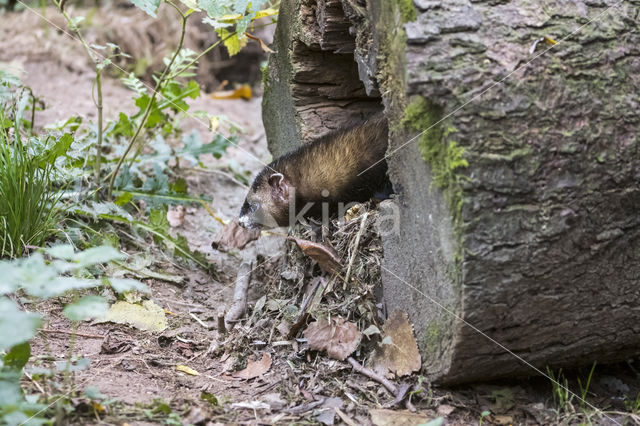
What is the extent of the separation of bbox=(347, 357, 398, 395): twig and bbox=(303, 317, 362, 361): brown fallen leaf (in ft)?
0.17

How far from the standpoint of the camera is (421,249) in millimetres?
2639

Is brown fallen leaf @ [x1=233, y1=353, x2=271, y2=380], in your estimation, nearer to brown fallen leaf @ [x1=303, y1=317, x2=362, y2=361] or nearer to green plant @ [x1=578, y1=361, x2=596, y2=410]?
brown fallen leaf @ [x1=303, y1=317, x2=362, y2=361]

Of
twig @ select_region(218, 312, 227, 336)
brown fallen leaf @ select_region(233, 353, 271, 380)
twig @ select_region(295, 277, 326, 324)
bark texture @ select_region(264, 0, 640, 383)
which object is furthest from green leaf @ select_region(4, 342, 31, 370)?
bark texture @ select_region(264, 0, 640, 383)

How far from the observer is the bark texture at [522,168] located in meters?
2.27

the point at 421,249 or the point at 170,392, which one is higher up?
the point at 421,249

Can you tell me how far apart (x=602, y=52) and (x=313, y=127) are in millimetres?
2061

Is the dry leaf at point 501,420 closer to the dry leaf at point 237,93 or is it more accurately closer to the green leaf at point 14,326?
the green leaf at point 14,326

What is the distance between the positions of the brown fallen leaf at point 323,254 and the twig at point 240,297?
0.56 meters

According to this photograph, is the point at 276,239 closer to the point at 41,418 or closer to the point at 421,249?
the point at 421,249

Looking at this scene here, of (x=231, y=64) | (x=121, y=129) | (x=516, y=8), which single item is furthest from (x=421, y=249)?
(x=231, y=64)

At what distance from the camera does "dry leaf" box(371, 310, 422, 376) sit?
9.04ft

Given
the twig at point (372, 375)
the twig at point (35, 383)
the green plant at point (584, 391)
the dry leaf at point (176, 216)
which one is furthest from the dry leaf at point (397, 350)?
the dry leaf at point (176, 216)

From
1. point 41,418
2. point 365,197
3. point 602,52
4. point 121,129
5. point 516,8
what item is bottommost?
point 41,418

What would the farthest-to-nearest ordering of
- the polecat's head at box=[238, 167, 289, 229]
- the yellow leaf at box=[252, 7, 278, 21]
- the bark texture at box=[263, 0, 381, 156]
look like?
the polecat's head at box=[238, 167, 289, 229], the yellow leaf at box=[252, 7, 278, 21], the bark texture at box=[263, 0, 381, 156]
